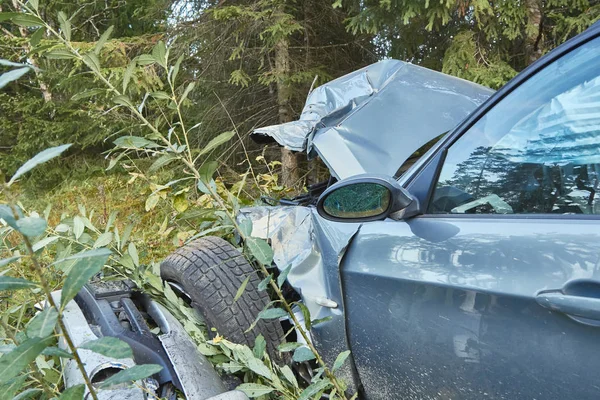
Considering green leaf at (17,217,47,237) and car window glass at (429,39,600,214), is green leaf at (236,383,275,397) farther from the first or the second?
green leaf at (17,217,47,237)

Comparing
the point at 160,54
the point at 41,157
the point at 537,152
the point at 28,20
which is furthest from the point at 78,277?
the point at 537,152

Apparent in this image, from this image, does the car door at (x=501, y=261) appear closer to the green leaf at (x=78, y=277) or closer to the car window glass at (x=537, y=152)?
the car window glass at (x=537, y=152)

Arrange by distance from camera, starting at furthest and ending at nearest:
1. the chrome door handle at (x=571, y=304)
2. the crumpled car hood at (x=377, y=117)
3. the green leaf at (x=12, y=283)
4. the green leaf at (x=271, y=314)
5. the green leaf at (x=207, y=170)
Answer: the crumpled car hood at (x=377, y=117)
the green leaf at (x=271, y=314)
the green leaf at (x=207, y=170)
the chrome door handle at (x=571, y=304)
the green leaf at (x=12, y=283)

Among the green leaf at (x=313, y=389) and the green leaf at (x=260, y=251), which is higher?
the green leaf at (x=260, y=251)

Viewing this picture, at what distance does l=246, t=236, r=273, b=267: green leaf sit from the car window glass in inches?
21.8

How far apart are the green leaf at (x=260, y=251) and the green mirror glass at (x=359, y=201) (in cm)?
29

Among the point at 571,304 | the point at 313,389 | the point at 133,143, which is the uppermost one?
the point at 133,143

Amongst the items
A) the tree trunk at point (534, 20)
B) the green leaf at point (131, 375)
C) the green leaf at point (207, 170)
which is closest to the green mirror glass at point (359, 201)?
the green leaf at point (207, 170)

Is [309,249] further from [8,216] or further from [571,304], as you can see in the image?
[8,216]

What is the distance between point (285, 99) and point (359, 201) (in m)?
5.33

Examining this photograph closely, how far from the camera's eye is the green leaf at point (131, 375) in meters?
0.94

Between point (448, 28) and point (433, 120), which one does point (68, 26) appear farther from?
point (448, 28)

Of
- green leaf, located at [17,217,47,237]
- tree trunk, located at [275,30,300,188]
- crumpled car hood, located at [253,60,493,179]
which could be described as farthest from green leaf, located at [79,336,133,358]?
tree trunk, located at [275,30,300,188]

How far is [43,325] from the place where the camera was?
0.85 meters
